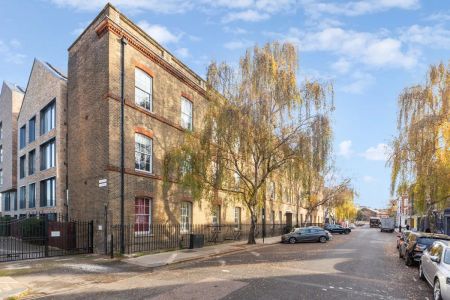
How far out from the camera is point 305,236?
102ft

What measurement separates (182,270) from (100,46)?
12.5 meters

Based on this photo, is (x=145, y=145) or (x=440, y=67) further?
(x=440, y=67)

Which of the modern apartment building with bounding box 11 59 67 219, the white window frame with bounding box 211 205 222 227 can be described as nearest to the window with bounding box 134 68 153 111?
the modern apartment building with bounding box 11 59 67 219

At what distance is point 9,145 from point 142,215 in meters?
Answer: 23.8

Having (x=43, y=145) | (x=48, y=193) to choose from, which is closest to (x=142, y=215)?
(x=48, y=193)

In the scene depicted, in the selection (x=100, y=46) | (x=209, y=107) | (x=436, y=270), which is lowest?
(x=436, y=270)

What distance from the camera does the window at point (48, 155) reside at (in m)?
25.7

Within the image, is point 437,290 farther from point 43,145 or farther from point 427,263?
point 43,145

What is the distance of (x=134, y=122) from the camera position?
2053 cm

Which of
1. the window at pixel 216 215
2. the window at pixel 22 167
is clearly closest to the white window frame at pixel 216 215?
the window at pixel 216 215

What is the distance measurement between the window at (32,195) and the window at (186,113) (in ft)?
43.1

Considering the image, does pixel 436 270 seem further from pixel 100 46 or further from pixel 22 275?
pixel 100 46

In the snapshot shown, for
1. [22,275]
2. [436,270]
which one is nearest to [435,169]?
[436,270]

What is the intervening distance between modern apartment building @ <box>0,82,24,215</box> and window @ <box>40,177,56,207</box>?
10781mm
